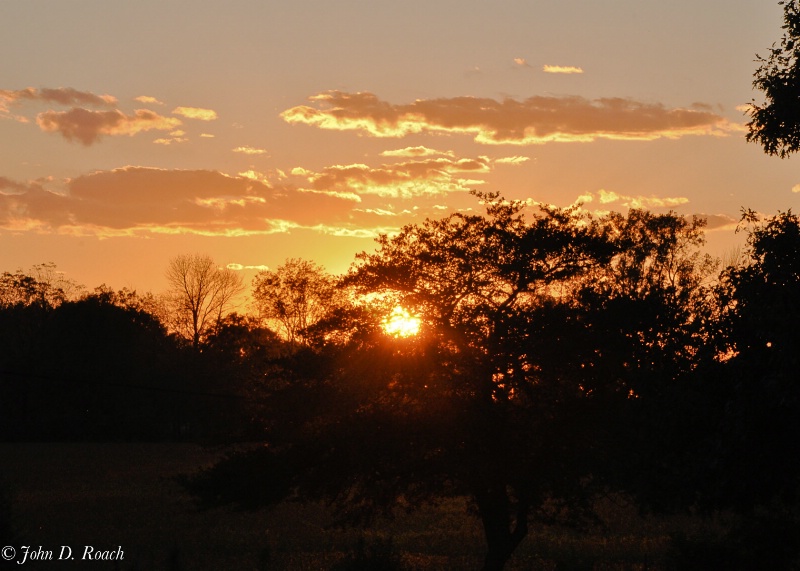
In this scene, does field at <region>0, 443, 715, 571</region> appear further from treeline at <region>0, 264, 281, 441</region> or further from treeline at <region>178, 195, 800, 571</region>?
treeline at <region>0, 264, 281, 441</region>

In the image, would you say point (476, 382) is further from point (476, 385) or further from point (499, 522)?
point (499, 522)

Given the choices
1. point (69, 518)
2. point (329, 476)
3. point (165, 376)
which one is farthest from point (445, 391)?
point (165, 376)

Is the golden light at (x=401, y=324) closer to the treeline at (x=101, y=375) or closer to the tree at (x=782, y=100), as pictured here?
the tree at (x=782, y=100)

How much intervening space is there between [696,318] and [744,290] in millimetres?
1604

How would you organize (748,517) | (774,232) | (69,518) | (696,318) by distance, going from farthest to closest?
1. (69,518)
2. (748,517)
3. (696,318)
4. (774,232)

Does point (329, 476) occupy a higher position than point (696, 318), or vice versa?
point (696, 318)

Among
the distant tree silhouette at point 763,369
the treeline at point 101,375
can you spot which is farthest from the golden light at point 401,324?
the treeline at point 101,375

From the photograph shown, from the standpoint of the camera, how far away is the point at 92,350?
8675 cm

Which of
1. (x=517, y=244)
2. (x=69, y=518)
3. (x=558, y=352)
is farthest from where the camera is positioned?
(x=69, y=518)

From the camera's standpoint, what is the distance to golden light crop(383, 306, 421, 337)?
88.1ft

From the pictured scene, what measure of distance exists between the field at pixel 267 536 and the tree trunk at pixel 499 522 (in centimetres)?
172

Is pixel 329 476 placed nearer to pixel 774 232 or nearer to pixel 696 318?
pixel 696 318

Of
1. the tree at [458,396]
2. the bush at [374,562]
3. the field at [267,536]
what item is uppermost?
the tree at [458,396]

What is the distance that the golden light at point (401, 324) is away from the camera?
26.9 meters
